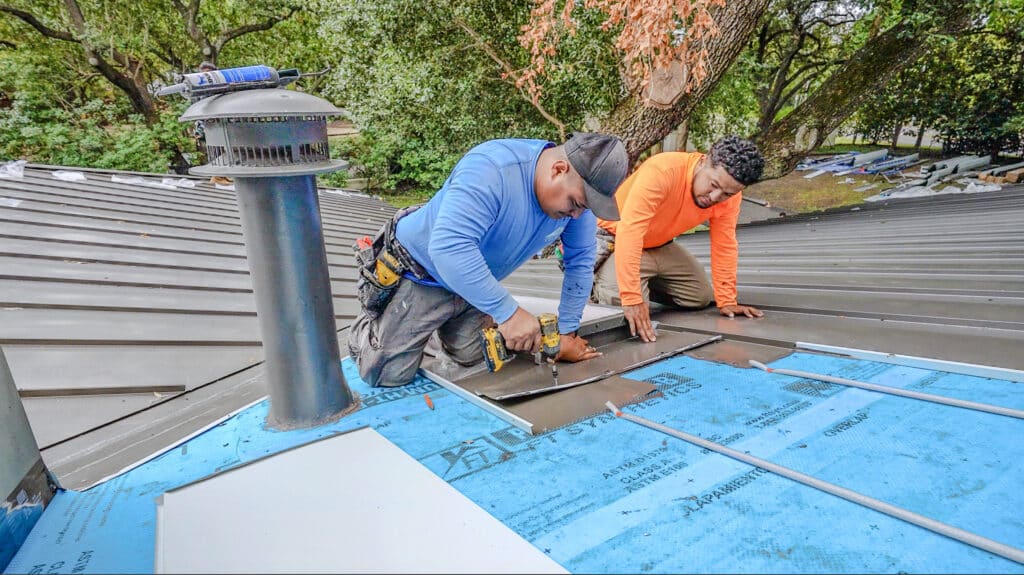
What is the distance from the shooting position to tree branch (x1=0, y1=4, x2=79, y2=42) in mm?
11492

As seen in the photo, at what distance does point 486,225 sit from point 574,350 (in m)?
0.88

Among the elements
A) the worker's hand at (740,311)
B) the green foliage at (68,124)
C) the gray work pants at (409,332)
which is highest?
the green foliage at (68,124)

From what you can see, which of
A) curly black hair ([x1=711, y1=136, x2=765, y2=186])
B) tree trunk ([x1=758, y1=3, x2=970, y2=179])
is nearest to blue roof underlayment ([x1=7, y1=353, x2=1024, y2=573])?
curly black hair ([x1=711, y1=136, x2=765, y2=186])

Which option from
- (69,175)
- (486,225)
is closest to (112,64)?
(69,175)

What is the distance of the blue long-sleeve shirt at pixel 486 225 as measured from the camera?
207 cm

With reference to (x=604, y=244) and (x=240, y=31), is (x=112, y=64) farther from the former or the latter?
(x=604, y=244)

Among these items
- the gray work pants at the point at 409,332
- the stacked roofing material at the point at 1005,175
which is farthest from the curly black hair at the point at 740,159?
the stacked roofing material at the point at 1005,175

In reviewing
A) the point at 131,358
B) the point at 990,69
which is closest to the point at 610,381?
the point at 131,358

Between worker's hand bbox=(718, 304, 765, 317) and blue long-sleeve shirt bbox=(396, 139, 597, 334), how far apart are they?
1.30m

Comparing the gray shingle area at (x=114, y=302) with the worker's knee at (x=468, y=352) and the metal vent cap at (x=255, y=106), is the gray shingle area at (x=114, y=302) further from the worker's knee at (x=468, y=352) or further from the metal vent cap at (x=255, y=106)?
the metal vent cap at (x=255, y=106)

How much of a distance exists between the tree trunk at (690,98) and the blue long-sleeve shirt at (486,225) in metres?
4.24

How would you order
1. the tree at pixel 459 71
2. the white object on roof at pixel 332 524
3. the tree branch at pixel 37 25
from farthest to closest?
the tree branch at pixel 37 25, the tree at pixel 459 71, the white object on roof at pixel 332 524

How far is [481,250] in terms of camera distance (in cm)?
237

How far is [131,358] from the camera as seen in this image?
257cm
